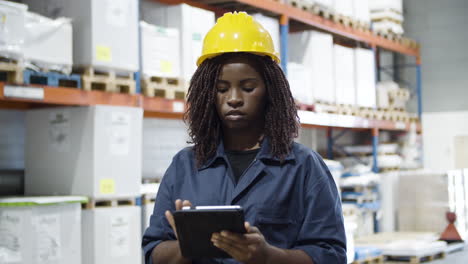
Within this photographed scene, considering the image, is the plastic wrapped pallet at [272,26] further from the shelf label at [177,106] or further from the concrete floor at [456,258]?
the concrete floor at [456,258]

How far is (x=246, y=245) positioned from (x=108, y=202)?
3.91m

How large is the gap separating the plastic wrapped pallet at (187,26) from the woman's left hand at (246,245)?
4.63m

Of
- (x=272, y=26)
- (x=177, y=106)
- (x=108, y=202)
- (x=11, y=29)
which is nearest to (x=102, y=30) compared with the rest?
(x=11, y=29)

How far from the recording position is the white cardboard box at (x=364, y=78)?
31.2ft

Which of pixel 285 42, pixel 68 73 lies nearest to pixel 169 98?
pixel 68 73

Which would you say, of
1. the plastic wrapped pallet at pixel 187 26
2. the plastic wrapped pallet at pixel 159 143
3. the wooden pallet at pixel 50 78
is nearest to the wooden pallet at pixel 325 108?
the plastic wrapped pallet at pixel 159 143

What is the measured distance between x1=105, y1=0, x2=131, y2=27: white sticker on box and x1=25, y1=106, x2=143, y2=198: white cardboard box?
29.9 inches

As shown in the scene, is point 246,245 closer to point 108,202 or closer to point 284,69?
point 108,202

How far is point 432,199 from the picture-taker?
9.88 m

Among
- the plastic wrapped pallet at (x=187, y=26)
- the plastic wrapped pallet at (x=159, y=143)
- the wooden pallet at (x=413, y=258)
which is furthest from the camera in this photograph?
the wooden pallet at (x=413, y=258)

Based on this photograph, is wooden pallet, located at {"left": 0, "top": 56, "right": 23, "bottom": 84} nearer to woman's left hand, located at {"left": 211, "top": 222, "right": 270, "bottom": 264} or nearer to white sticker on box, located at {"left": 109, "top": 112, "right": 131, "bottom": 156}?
white sticker on box, located at {"left": 109, "top": 112, "right": 131, "bottom": 156}

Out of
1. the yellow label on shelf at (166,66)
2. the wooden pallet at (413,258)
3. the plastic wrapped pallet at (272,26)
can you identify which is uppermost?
the plastic wrapped pallet at (272,26)

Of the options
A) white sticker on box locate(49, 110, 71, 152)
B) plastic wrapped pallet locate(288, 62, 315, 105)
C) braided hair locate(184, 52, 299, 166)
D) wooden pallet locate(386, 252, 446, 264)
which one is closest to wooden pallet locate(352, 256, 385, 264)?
wooden pallet locate(386, 252, 446, 264)

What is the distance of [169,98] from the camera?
6250mm
